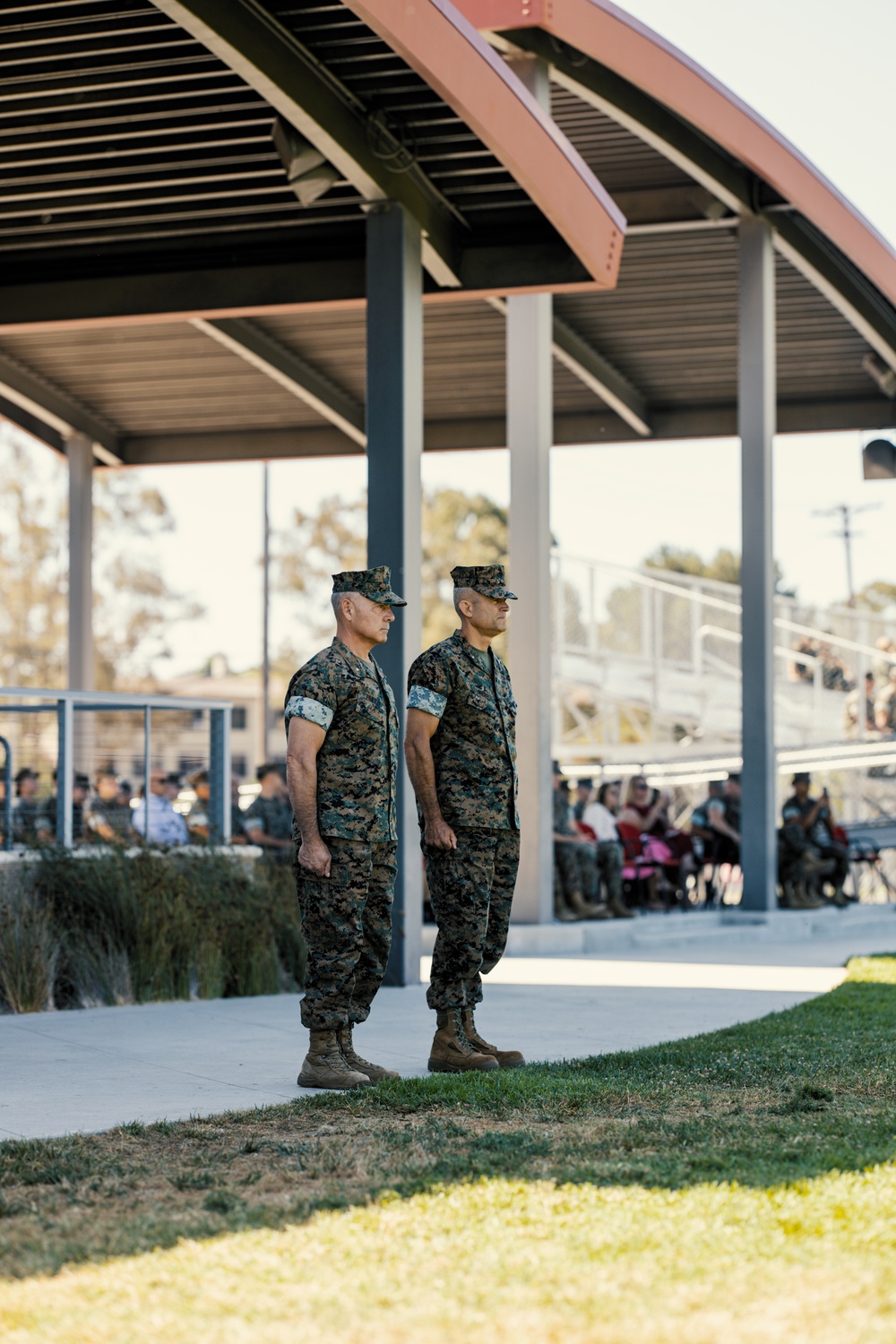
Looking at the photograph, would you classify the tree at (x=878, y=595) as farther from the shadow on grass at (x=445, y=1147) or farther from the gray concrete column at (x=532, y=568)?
the shadow on grass at (x=445, y=1147)

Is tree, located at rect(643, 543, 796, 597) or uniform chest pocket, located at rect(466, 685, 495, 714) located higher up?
tree, located at rect(643, 543, 796, 597)

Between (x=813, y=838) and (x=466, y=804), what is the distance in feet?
37.8

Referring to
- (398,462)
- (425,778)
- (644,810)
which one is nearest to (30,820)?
(398,462)

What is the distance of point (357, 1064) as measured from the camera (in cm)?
658

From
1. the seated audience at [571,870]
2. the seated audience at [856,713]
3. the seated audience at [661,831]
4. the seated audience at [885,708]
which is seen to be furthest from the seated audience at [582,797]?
the seated audience at [885,708]

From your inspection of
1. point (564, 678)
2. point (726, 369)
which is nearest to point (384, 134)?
point (726, 369)

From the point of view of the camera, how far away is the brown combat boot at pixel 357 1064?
654 cm

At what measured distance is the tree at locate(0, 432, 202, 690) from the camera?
158 feet

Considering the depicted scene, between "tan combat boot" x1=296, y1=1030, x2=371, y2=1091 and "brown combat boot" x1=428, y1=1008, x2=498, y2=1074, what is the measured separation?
1.58ft

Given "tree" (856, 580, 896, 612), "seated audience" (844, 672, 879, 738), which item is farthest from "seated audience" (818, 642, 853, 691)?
"tree" (856, 580, 896, 612)

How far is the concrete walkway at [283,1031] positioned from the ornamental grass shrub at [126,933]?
0.74 ft

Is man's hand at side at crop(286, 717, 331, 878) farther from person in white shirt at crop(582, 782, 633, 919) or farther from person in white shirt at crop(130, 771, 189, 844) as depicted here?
person in white shirt at crop(582, 782, 633, 919)

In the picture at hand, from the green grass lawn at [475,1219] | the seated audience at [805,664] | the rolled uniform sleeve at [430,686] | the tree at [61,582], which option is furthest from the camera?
the tree at [61,582]

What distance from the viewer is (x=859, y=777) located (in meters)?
23.8
